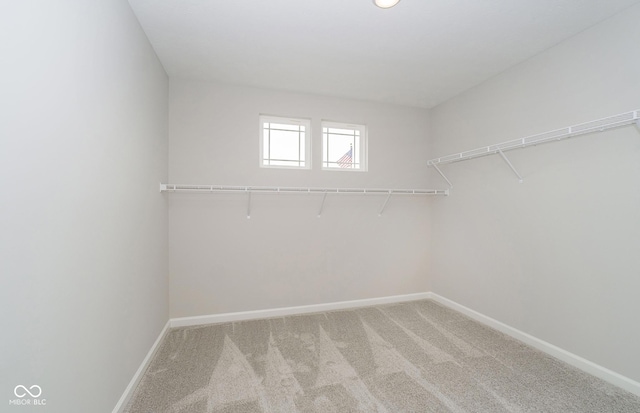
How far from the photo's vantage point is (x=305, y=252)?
2.99 metres

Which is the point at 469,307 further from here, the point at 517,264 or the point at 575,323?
the point at 575,323

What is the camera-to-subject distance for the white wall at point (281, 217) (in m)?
2.64

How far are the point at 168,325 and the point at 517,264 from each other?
10.9 feet

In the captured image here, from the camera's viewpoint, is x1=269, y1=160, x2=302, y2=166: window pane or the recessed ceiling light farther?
x1=269, y1=160, x2=302, y2=166: window pane

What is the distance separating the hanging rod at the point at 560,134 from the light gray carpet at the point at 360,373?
171 centimetres

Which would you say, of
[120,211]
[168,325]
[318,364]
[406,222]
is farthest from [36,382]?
[406,222]

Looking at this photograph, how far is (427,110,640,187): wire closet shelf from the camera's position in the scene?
5.46 ft

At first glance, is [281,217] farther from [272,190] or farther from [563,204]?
[563,204]

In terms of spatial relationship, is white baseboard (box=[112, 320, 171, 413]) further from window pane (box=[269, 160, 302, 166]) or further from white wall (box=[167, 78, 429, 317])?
window pane (box=[269, 160, 302, 166])

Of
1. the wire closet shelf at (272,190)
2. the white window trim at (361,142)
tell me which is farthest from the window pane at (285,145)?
the wire closet shelf at (272,190)

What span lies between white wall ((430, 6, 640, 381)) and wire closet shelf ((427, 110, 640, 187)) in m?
0.08

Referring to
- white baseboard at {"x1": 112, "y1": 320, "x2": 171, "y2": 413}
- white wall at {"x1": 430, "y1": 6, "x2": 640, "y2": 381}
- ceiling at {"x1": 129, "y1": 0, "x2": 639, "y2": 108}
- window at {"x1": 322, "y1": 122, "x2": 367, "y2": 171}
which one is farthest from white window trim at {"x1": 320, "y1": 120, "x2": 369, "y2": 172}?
white baseboard at {"x1": 112, "y1": 320, "x2": 171, "y2": 413}

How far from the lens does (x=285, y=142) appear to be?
3008 mm

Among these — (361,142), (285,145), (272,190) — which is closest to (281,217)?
(272,190)
